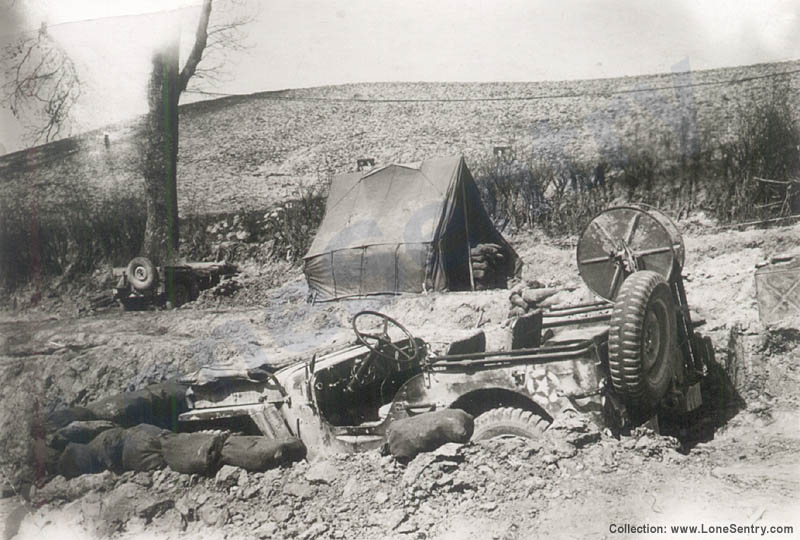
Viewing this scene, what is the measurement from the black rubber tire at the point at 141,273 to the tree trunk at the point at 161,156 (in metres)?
0.13

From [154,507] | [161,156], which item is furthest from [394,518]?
[161,156]

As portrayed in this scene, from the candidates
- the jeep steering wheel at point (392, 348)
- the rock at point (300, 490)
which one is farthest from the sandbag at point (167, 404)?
the jeep steering wheel at point (392, 348)

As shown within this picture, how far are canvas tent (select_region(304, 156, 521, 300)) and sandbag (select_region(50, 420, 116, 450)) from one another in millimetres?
2392

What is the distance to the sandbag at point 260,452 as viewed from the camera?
406 cm

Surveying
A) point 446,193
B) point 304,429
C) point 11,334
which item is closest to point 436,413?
point 304,429

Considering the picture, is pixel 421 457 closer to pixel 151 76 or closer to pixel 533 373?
pixel 533 373

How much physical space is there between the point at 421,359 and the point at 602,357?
1.12 meters

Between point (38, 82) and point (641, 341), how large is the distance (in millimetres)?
4668

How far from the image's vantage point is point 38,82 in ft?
17.9

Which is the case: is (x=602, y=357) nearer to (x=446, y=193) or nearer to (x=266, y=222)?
(x=446, y=193)

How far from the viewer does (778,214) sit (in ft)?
18.3

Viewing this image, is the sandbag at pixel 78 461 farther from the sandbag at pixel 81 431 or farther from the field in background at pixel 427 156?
the field in background at pixel 427 156

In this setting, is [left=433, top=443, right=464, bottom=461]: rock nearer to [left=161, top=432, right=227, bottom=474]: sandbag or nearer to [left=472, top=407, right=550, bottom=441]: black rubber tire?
[left=472, top=407, right=550, bottom=441]: black rubber tire

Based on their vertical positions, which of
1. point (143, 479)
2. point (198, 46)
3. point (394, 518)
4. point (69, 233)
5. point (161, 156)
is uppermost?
point (198, 46)
